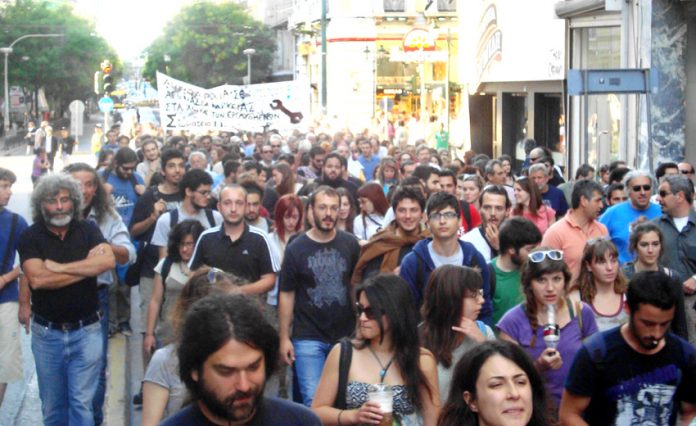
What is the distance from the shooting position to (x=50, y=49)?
86125 millimetres

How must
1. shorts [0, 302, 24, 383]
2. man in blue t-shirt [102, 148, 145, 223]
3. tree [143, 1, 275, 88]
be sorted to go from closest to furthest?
shorts [0, 302, 24, 383] < man in blue t-shirt [102, 148, 145, 223] < tree [143, 1, 275, 88]

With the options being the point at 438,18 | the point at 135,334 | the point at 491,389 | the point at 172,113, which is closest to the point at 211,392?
the point at 491,389

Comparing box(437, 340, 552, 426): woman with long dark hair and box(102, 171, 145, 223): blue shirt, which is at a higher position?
box(102, 171, 145, 223): blue shirt

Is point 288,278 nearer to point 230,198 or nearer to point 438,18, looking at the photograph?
point 230,198

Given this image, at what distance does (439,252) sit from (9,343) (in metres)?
3.07

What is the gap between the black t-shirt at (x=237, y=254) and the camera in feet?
27.5

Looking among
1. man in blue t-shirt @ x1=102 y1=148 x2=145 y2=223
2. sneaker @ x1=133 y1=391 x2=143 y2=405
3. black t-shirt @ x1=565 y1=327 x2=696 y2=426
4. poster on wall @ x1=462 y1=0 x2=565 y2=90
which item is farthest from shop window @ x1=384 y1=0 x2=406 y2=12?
black t-shirt @ x1=565 y1=327 x2=696 y2=426

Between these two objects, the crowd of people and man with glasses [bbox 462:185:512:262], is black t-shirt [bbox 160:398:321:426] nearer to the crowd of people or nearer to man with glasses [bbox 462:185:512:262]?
the crowd of people

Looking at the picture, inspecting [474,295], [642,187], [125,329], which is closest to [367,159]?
[125,329]

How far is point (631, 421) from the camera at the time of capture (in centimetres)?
531

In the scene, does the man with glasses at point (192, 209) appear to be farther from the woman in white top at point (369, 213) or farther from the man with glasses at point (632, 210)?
the man with glasses at point (632, 210)

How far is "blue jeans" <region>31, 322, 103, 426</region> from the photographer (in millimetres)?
7762

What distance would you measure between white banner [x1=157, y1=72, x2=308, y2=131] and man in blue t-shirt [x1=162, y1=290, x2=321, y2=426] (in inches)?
890

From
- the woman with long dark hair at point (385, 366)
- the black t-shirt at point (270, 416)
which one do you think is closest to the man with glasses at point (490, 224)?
the woman with long dark hair at point (385, 366)
